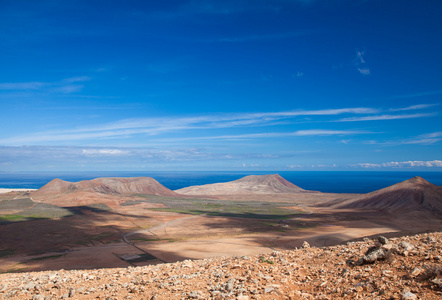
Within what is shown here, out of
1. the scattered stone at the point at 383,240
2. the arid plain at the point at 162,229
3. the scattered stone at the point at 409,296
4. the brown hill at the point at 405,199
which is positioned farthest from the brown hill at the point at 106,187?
the scattered stone at the point at 409,296

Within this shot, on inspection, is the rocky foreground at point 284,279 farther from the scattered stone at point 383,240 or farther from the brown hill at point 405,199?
the brown hill at point 405,199

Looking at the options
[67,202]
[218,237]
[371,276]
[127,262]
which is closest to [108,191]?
[67,202]

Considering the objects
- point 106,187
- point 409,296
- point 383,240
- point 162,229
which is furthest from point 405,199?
point 106,187

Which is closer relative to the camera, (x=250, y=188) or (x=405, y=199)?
(x=405, y=199)

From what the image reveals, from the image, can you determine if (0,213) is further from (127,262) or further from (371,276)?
(371,276)

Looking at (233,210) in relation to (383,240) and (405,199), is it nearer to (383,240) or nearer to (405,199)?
(405,199)

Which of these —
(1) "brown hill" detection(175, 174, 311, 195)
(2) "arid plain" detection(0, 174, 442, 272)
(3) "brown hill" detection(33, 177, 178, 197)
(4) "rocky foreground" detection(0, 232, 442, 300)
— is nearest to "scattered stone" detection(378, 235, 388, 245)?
(4) "rocky foreground" detection(0, 232, 442, 300)
